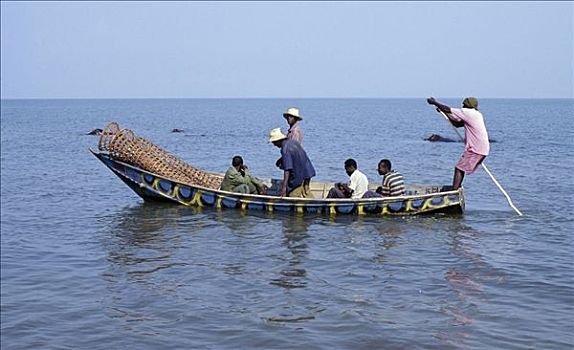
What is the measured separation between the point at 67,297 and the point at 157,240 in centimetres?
362

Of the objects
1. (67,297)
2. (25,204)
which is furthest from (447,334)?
(25,204)

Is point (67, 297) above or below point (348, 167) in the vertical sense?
below

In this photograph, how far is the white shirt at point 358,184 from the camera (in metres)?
13.6

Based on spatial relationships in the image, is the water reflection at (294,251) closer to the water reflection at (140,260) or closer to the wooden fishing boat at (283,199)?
the wooden fishing boat at (283,199)

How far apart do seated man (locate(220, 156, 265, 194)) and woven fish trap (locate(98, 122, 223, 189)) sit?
3.73ft

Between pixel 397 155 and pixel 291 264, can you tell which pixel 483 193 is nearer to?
pixel 291 264

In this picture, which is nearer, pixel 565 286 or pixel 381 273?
pixel 565 286

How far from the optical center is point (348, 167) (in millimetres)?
13352

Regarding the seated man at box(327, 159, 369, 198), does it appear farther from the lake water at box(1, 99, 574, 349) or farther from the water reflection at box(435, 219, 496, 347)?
the water reflection at box(435, 219, 496, 347)

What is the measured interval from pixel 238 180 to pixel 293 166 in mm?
1577

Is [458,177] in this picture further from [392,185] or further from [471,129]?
[392,185]

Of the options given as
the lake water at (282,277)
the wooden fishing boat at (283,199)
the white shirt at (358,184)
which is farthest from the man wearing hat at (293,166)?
the white shirt at (358,184)

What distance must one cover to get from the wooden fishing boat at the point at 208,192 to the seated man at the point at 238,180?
26 centimetres

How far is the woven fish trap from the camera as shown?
48.4ft
